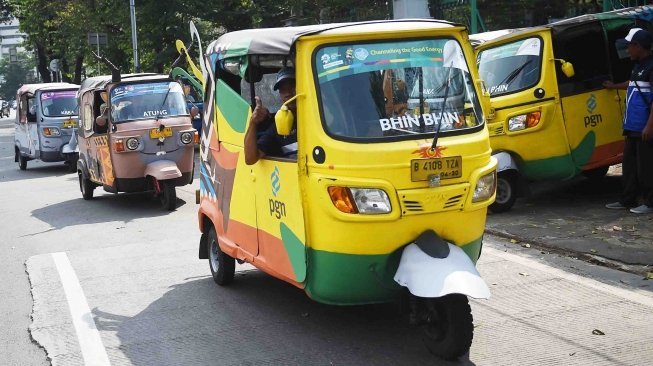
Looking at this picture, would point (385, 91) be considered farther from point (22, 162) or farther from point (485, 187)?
point (22, 162)

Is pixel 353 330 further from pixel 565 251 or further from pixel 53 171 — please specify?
pixel 53 171

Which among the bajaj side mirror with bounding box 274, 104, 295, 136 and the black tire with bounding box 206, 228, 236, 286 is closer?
the bajaj side mirror with bounding box 274, 104, 295, 136

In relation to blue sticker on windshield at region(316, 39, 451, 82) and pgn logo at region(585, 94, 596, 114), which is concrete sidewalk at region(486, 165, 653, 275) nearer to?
pgn logo at region(585, 94, 596, 114)

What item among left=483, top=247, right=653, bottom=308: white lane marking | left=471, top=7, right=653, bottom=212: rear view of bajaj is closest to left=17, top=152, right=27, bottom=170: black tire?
left=471, top=7, right=653, bottom=212: rear view of bajaj

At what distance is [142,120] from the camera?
1272 cm

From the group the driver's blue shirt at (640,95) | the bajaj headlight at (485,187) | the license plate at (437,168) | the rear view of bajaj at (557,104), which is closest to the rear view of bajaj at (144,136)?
the rear view of bajaj at (557,104)

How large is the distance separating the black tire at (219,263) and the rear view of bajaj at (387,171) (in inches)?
66.2

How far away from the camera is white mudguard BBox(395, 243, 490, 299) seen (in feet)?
15.5

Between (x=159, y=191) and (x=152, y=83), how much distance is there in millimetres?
1846

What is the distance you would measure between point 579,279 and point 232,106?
3.32 m

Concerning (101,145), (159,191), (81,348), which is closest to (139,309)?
(81,348)

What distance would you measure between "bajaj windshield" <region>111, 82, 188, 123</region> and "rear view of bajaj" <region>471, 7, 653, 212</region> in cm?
540

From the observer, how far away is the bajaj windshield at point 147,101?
12734 millimetres

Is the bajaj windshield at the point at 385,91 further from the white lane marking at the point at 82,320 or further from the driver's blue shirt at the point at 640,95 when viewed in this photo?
the driver's blue shirt at the point at 640,95
